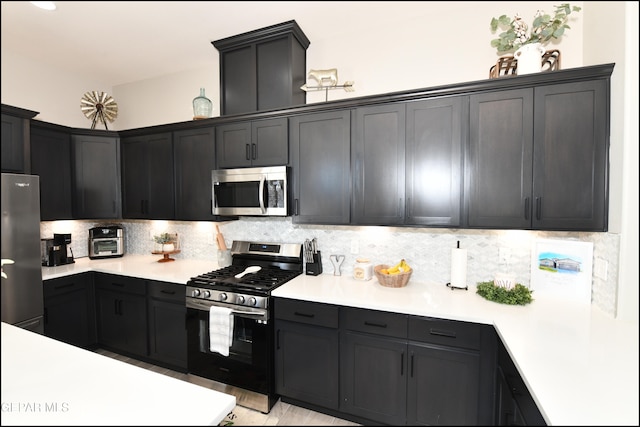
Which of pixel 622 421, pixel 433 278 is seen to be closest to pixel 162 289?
pixel 433 278

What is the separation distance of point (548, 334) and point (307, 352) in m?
1.36

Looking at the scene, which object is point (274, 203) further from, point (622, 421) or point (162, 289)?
point (622, 421)

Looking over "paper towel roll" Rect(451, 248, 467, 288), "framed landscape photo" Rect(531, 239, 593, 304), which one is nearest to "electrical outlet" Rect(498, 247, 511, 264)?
"framed landscape photo" Rect(531, 239, 593, 304)

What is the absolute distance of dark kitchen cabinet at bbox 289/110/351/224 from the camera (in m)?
2.16

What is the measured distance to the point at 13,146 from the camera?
7.41 feet

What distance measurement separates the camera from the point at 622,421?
82 centimetres

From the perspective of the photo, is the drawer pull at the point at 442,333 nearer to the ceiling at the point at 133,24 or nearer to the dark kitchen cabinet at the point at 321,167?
the dark kitchen cabinet at the point at 321,167

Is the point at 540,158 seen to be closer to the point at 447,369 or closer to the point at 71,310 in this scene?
the point at 447,369

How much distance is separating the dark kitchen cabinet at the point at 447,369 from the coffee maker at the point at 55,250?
10.5ft

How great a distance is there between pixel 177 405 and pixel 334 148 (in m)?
1.77

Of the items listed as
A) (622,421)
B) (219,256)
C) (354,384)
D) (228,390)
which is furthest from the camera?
(219,256)

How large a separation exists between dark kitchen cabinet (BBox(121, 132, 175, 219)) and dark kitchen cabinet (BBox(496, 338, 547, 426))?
2.79 meters

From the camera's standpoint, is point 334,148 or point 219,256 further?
point 219,256

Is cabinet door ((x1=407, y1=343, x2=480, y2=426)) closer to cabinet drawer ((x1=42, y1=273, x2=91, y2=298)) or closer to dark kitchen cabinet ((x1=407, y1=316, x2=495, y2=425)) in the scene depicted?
dark kitchen cabinet ((x1=407, y1=316, x2=495, y2=425))
